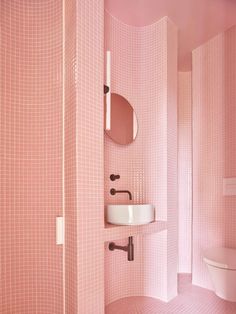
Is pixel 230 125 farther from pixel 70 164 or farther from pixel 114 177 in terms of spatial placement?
pixel 70 164

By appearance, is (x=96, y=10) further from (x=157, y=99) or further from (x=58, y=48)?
(x=157, y=99)

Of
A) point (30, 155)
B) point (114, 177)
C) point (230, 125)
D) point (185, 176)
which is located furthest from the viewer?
point (185, 176)

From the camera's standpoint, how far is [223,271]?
2.01 m

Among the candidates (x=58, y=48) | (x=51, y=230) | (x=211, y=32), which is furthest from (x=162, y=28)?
(x=51, y=230)

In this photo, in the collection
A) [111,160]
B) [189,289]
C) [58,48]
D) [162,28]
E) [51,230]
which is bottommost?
[189,289]

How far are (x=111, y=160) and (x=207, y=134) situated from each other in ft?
3.47

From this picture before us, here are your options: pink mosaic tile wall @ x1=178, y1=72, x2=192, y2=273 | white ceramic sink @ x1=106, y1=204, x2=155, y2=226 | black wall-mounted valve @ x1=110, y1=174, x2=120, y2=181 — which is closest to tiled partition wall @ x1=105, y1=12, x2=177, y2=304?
black wall-mounted valve @ x1=110, y1=174, x2=120, y2=181

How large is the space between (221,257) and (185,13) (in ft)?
6.51

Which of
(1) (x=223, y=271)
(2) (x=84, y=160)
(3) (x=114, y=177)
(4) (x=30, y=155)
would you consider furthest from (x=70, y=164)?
(1) (x=223, y=271)

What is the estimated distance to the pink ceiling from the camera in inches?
87.5

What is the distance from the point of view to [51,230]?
1783mm

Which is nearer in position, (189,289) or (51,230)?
(51,230)

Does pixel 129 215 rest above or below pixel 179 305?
above

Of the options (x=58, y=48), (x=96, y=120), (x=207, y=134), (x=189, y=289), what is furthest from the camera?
(x=207, y=134)
